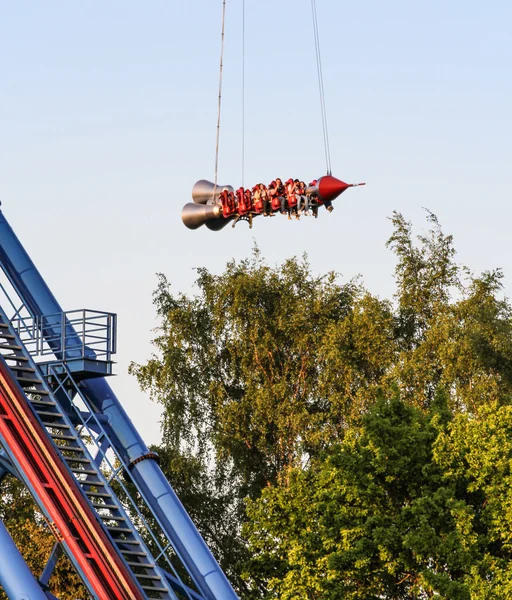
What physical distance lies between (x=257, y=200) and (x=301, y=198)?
3.29ft

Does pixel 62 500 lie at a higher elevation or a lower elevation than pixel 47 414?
lower

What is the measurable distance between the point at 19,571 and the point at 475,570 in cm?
1494

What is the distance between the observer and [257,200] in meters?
25.4

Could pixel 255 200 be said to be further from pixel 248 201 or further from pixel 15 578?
pixel 15 578

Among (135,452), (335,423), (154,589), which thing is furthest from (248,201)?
(335,423)

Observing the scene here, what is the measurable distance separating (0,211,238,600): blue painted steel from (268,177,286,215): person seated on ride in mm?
7107

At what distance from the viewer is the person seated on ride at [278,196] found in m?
25.1

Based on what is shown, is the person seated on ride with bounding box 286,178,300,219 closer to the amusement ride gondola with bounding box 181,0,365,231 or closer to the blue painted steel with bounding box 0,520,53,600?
the amusement ride gondola with bounding box 181,0,365,231

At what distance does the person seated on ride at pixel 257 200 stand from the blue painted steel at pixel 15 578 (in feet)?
25.4

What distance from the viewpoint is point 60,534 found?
27109 millimetres

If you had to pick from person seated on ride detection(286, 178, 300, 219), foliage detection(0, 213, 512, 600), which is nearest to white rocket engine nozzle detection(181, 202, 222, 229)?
person seated on ride detection(286, 178, 300, 219)

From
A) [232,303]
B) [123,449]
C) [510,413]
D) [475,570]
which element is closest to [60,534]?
[123,449]

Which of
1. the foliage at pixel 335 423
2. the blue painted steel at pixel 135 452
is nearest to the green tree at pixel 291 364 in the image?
the foliage at pixel 335 423

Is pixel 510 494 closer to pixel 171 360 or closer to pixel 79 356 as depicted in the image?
pixel 79 356
